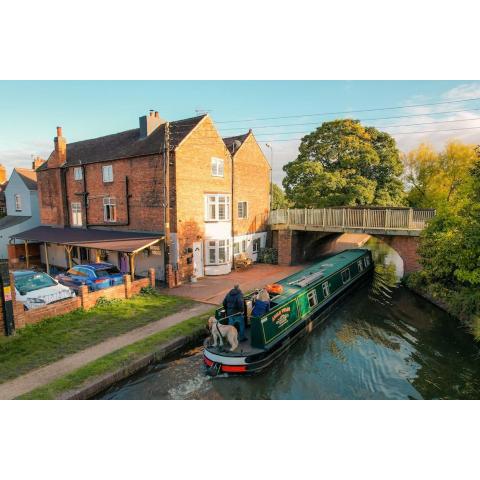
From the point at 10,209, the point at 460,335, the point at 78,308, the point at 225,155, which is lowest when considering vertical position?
the point at 460,335

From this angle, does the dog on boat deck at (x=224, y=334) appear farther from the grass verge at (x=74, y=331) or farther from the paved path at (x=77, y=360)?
the grass verge at (x=74, y=331)

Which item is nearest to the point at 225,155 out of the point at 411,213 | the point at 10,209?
the point at 411,213

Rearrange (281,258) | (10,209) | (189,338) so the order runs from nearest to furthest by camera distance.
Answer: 1. (189,338)
2. (281,258)
3. (10,209)

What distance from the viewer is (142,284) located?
1400 centimetres

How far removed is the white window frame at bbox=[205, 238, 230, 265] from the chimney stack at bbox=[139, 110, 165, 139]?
7643 millimetres

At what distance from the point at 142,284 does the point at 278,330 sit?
7.31 meters

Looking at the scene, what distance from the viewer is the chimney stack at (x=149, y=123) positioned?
733 inches

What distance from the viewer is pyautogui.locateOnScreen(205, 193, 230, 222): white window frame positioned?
17.8 metres

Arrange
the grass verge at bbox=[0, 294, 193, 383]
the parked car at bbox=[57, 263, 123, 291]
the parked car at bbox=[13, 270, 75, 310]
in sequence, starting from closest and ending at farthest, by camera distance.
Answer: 1. the grass verge at bbox=[0, 294, 193, 383]
2. the parked car at bbox=[13, 270, 75, 310]
3. the parked car at bbox=[57, 263, 123, 291]

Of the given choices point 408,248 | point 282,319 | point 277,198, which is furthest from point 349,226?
point 277,198

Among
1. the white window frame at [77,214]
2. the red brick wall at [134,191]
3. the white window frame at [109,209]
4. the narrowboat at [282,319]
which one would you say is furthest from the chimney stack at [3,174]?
the narrowboat at [282,319]

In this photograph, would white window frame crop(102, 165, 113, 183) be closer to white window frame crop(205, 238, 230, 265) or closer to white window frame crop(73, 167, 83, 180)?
white window frame crop(73, 167, 83, 180)

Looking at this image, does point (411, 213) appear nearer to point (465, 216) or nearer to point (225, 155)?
point (465, 216)

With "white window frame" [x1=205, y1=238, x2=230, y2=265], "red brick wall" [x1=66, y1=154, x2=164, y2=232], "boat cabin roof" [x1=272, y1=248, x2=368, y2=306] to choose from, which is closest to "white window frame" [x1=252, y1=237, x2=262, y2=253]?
"white window frame" [x1=205, y1=238, x2=230, y2=265]
